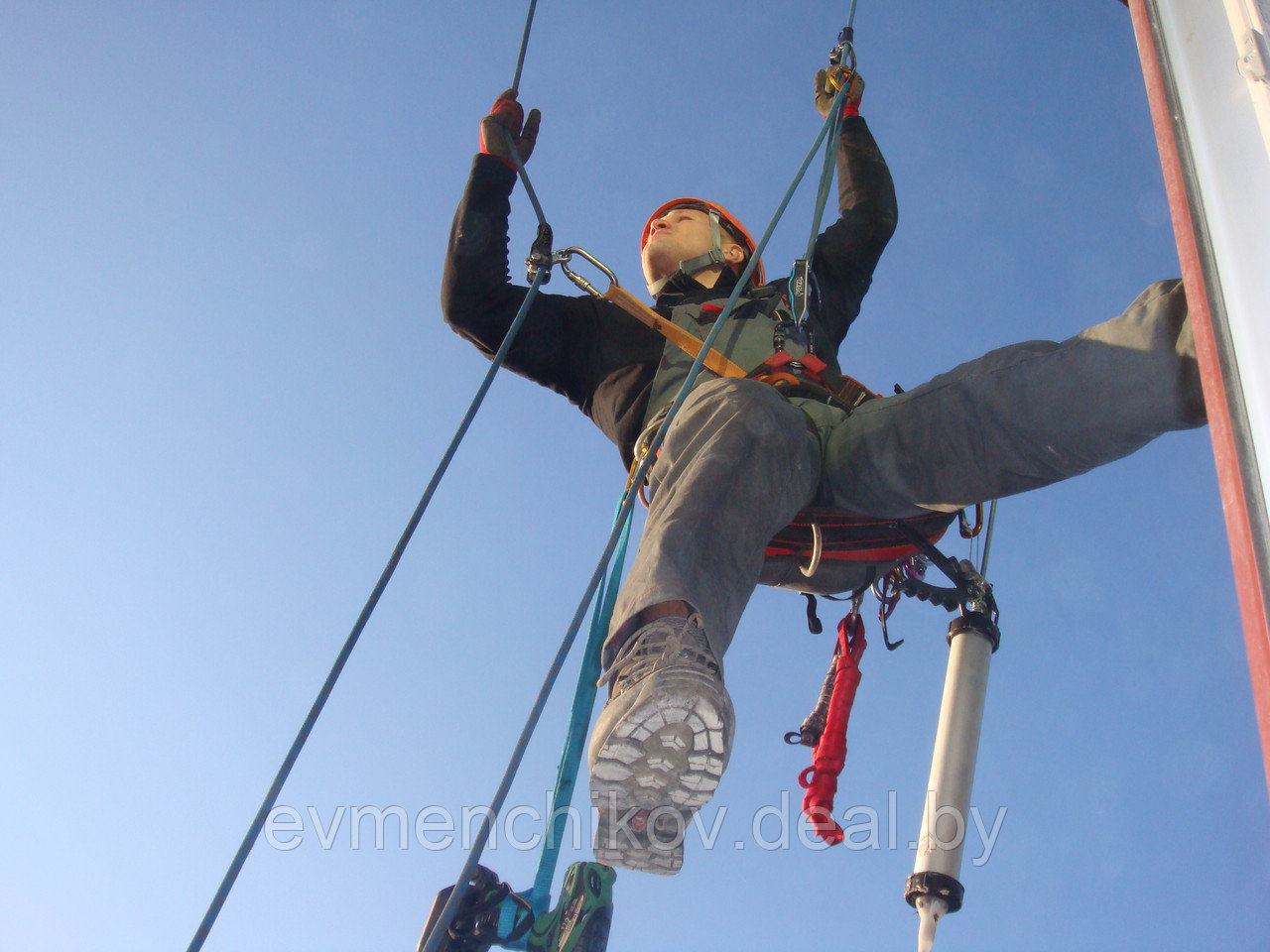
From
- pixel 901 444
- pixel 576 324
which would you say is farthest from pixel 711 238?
pixel 901 444

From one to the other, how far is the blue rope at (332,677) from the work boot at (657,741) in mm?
516

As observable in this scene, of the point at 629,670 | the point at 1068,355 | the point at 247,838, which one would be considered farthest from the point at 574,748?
the point at 1068,355

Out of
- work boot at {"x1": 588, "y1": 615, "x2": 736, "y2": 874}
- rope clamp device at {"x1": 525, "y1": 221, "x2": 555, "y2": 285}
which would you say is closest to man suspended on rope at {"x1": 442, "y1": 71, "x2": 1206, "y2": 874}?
work boot at {"x1": 588, "y1": 615, "x2": 736, "y2": 874}

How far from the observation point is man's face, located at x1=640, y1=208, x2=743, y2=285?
3.35 metres

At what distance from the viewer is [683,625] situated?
1.62 meters

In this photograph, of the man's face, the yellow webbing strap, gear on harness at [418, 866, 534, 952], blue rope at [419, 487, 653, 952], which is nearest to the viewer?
blue rope at [419, 487, 653, 952]

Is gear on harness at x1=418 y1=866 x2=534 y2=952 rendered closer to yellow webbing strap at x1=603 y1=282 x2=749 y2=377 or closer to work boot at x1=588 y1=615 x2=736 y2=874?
work boot at x1=588 y1=615 x2=736 y2=874

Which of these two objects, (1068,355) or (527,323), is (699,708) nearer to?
(1068,355)

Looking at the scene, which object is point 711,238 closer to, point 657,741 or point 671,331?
point 671,331

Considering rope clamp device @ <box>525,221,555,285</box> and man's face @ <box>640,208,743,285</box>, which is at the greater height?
man's face @ <box>640,208,743,285</box>

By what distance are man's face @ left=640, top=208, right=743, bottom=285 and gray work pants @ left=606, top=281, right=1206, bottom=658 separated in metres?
1.16

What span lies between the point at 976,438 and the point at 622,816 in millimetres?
908

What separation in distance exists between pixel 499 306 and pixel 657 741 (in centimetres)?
163

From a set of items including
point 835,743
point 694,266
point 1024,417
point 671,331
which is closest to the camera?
point 1024,417
